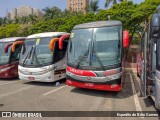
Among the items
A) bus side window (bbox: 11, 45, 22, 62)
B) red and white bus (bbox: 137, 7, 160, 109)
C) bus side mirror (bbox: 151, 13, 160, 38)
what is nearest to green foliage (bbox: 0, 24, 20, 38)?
bus side window (bbox: 11, 45, 22, 62)

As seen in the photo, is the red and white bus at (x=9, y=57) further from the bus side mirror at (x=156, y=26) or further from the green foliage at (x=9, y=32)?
the green foliage at (x=9, y=32)

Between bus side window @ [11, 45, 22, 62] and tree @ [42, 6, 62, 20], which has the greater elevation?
tree @ [42, 6, 62, 20]

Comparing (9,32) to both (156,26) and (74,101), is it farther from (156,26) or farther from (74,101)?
(156,26)

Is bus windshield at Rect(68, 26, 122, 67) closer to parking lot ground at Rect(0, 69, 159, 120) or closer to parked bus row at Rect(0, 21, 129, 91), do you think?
parked bus row at Rect(0, 21, 129, 91)

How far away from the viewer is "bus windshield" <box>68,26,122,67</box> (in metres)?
8.83

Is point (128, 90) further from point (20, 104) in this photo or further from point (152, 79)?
point (20, 104)

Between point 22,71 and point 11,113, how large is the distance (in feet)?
16.0

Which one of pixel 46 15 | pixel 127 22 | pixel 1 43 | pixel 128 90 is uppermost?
pixel 46 15

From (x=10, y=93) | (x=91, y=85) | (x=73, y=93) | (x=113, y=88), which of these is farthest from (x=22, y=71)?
(x=113, y=88)

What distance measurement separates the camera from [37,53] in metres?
11.5

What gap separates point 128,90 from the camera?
34.1 feet

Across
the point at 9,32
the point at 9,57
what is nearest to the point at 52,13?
the point at 9,32

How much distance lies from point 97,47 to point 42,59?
10.9 ft

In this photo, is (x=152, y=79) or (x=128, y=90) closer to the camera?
(x=152, y=79)
